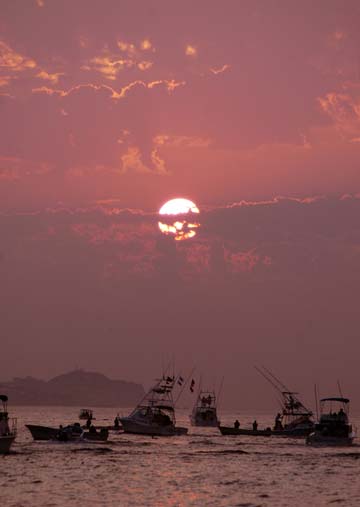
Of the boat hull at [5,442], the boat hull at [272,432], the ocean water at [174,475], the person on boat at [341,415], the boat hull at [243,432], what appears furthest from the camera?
the boat hull at [243,432]

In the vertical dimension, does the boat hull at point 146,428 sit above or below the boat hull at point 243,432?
below

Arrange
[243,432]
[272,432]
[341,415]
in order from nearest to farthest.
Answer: [341,415]
[243,432]
[272,432]

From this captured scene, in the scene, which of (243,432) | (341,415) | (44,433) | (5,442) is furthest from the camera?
(243,432)

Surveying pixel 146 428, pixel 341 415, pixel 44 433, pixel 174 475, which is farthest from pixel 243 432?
pixel 174 475

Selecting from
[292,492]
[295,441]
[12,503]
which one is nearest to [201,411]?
[295,441]

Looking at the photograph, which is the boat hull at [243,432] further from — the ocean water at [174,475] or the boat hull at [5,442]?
the boat hull at [5,442]

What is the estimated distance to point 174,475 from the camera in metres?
77.9

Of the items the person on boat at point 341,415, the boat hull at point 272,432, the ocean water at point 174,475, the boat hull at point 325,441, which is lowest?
the ocean water at point 174,475

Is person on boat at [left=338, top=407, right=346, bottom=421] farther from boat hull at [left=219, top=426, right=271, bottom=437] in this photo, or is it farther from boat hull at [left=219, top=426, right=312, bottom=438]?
boat hull at [left=219, top=426, right=271, bottom=437]

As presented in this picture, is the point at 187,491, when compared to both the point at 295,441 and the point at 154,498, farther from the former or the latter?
the point at 295,441

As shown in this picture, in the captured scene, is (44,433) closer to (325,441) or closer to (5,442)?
(5,442)

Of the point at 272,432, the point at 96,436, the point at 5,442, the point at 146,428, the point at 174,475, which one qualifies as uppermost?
the point at 272,432

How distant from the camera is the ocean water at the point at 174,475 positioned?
61438 millimetres

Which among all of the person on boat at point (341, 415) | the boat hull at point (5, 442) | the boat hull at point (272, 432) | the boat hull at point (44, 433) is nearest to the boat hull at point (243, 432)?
the boat hull at point (272, 432)
